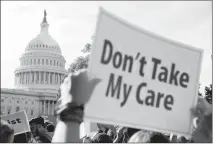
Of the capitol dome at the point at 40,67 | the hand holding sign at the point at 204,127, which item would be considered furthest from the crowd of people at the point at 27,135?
the capitol dome at the point at 40,67

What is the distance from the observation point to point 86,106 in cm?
148

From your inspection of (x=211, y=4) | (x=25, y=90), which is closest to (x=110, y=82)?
(x=211, y=4)

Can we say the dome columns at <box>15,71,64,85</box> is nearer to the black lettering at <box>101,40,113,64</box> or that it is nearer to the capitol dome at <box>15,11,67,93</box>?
the capitol dome at <box>15,11,67,93</box>

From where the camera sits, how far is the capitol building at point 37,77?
5969cm

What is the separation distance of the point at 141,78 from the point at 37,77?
5966 cm

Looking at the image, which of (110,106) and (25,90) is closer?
(110,106)

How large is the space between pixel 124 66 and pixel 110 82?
10 centimetres

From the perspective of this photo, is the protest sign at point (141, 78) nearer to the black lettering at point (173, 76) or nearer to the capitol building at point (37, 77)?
the black lettering at point (173, 76)

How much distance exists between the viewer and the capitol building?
59.7 m

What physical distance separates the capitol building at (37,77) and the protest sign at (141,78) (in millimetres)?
57596

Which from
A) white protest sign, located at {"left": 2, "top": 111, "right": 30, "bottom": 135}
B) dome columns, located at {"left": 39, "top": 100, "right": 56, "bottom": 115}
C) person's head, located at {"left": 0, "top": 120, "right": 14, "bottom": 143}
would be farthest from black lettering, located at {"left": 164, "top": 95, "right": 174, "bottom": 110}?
dome columns, located at {"left": 39, "top": 100, "right": 56, "bottom": 115}

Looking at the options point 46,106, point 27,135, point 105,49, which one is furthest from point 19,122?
point 46,106

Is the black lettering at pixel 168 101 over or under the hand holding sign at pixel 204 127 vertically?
over

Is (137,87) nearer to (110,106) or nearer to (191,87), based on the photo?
(110,106)
